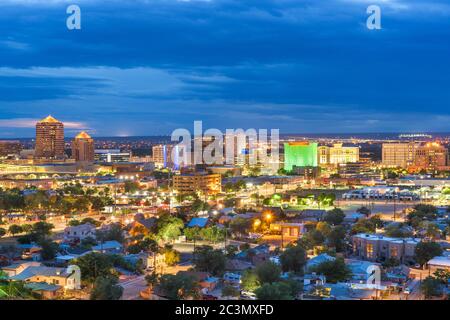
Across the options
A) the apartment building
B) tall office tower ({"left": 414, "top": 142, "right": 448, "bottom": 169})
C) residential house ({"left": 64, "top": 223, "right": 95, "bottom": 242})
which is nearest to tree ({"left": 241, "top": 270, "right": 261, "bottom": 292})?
the apartment building

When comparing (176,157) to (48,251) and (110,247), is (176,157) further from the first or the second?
(48,251)

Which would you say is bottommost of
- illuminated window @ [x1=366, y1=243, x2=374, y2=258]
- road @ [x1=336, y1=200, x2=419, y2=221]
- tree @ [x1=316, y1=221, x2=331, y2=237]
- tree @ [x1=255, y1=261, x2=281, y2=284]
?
road @ [x1=336, y1=200, x2=419, y2=221]

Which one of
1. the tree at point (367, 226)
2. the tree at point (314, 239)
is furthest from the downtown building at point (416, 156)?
the tree at point (314, 239)

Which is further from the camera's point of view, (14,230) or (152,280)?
(14,230)

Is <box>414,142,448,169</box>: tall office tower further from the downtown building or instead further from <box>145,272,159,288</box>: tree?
<box>145,272,159,288</box>: tree

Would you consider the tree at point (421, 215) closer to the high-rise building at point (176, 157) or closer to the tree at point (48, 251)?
the tree at point (48, 251)

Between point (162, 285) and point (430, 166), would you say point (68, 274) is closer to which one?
point (162, 285)

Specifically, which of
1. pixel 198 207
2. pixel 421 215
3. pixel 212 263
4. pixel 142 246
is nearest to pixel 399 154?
pixel 421 215
